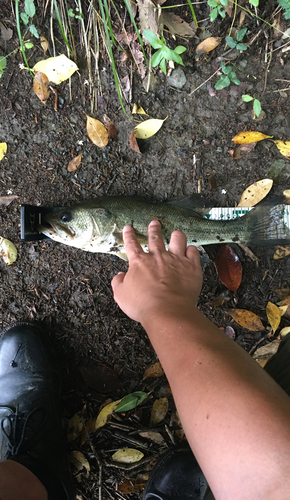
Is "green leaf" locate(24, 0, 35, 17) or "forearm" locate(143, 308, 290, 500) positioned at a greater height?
"green leaf" locate(24, 0, 35, 17)

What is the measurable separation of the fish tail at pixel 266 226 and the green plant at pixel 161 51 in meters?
1.55

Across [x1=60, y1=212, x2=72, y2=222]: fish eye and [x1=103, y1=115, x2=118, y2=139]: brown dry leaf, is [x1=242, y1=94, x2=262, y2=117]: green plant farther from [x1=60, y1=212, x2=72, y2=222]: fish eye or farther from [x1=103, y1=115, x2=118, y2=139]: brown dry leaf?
[x1=60, y1=212, x2=72, y2=222]: fish eye

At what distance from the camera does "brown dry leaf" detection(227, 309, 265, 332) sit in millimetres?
2875

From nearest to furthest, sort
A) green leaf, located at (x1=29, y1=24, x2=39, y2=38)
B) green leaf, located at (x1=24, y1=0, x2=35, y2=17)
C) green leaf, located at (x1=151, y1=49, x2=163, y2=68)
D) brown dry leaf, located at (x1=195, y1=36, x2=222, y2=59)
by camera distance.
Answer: green leaf, located at (x1=24, y1=0, x2=35, y2=17) → green leaf, located at (x1=151, y1=49, x2=163, y2=68) → green leaf, located at (x1=29, y1=24, x2=39, y2=38) → brown dry leaf, located at (x1=195, y1=36, x2=222, y2=59)

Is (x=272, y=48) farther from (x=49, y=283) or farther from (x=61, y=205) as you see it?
(x=49, y=283)

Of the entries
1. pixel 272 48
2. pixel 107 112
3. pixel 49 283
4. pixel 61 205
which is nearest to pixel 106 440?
pixel 49 283

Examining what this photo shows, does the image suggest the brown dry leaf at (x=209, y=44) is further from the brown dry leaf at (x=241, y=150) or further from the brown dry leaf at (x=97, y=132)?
the brown dry leaf at (x=97, y=132)

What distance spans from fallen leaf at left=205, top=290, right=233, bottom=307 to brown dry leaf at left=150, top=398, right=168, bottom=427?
1.03 m

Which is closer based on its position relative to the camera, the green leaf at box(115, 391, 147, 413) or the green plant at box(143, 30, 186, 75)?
the green plant at box(143, 30, 186, 75)

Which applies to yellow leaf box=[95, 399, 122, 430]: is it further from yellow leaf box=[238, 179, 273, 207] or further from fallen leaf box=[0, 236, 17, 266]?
yellow leaf box=[238, 179, 273, 207]

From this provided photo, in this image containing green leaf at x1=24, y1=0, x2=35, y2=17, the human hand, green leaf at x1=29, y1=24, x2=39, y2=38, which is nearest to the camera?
the human hand

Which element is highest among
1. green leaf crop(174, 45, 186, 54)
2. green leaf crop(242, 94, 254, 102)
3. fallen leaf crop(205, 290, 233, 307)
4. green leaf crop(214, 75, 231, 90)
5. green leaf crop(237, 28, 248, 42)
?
green leaf crop(237, 28, 248, 42)

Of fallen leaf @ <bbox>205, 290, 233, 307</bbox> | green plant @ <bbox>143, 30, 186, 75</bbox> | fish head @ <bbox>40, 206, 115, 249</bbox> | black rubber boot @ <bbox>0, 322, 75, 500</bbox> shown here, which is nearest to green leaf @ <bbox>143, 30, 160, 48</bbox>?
green plant @ <bbox>143, 30, 186, 75</bbox>

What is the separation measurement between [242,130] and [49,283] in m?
2.49
